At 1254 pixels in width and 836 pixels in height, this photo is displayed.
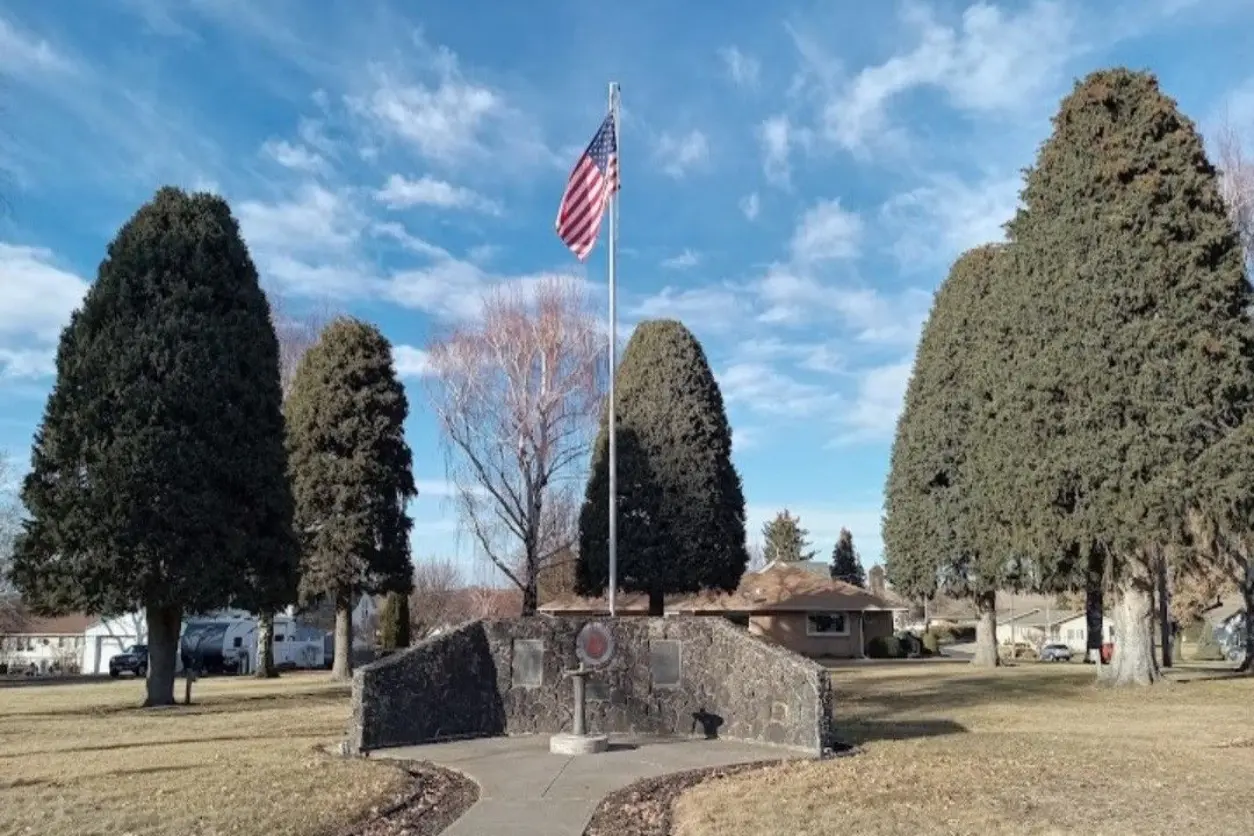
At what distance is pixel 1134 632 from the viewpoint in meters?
20.4

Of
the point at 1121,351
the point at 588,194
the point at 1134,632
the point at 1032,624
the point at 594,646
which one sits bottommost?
the point at 1032,624

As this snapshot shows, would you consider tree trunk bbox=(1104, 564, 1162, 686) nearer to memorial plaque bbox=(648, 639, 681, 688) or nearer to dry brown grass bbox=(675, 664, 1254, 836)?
dry brown grass bbox=(675, 664, 1254, 836)

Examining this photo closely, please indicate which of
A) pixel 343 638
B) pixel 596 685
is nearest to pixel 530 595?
pixel 343 638

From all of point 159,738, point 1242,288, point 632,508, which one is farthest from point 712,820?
point 632,508

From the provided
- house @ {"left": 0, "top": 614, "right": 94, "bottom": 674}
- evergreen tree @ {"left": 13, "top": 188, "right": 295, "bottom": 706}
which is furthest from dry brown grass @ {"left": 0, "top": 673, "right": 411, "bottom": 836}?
house @ {"left": 0, "top": 614, "right": 94, "bottom": 674}

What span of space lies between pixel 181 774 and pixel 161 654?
35.0 ft

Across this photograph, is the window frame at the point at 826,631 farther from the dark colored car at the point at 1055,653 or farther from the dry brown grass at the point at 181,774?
the dry brown grass at the point at 181,774

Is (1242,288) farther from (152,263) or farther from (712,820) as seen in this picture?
(152,263)

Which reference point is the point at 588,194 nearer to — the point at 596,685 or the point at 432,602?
the point at 596,685

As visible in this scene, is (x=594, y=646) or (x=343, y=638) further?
(x=343, y=638)

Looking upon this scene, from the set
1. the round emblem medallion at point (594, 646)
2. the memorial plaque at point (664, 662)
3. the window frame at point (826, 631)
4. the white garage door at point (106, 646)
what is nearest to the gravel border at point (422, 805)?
the round emblem medallion at point (594, 646)

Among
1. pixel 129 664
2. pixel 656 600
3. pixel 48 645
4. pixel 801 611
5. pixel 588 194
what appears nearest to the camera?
pixel 588 194

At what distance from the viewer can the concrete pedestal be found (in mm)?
11242

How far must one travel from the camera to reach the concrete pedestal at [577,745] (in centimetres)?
1124
